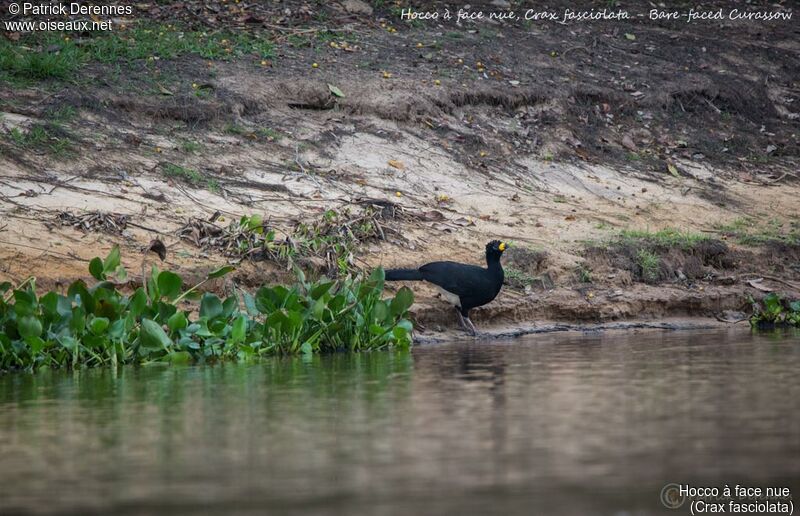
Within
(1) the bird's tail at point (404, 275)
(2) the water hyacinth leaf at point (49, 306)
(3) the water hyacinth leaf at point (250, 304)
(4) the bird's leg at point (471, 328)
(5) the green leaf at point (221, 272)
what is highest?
(5) the green leaf at point (221, 272)

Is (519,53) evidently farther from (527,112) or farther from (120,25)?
(120,25)

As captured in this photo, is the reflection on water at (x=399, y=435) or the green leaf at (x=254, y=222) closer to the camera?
the reflection on water at (x=399, y=435)

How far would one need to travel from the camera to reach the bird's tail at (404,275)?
31.4 ft

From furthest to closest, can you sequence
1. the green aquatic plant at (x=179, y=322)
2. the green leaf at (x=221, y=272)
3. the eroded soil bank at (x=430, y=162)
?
the eroded soil bank at (x=430, y=162), the green leaf at (x=221, y=272), the green aquatic plant at (x=179, y=322)

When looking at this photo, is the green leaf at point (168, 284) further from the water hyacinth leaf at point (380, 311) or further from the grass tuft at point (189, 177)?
the grass tuft at point (189, 177)

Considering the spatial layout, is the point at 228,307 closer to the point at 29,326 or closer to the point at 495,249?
the point at 29,326

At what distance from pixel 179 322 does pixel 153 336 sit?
243 millimetres

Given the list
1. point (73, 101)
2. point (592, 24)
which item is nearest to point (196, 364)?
point (73, 101)

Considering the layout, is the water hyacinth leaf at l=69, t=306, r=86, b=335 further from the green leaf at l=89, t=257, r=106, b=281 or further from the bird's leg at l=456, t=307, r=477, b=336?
the bird's leg at l=456, t=307, r=477, b=336

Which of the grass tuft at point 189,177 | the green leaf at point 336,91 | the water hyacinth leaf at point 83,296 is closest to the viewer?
the water hyacinth leaf at point 83,296

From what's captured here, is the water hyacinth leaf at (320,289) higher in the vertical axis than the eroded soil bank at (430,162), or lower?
lower

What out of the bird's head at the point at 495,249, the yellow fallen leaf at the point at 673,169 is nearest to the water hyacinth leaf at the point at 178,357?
the bird's head at the point at 495,249

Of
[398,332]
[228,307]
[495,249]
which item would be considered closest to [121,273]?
[228,307]

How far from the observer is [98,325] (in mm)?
7617
